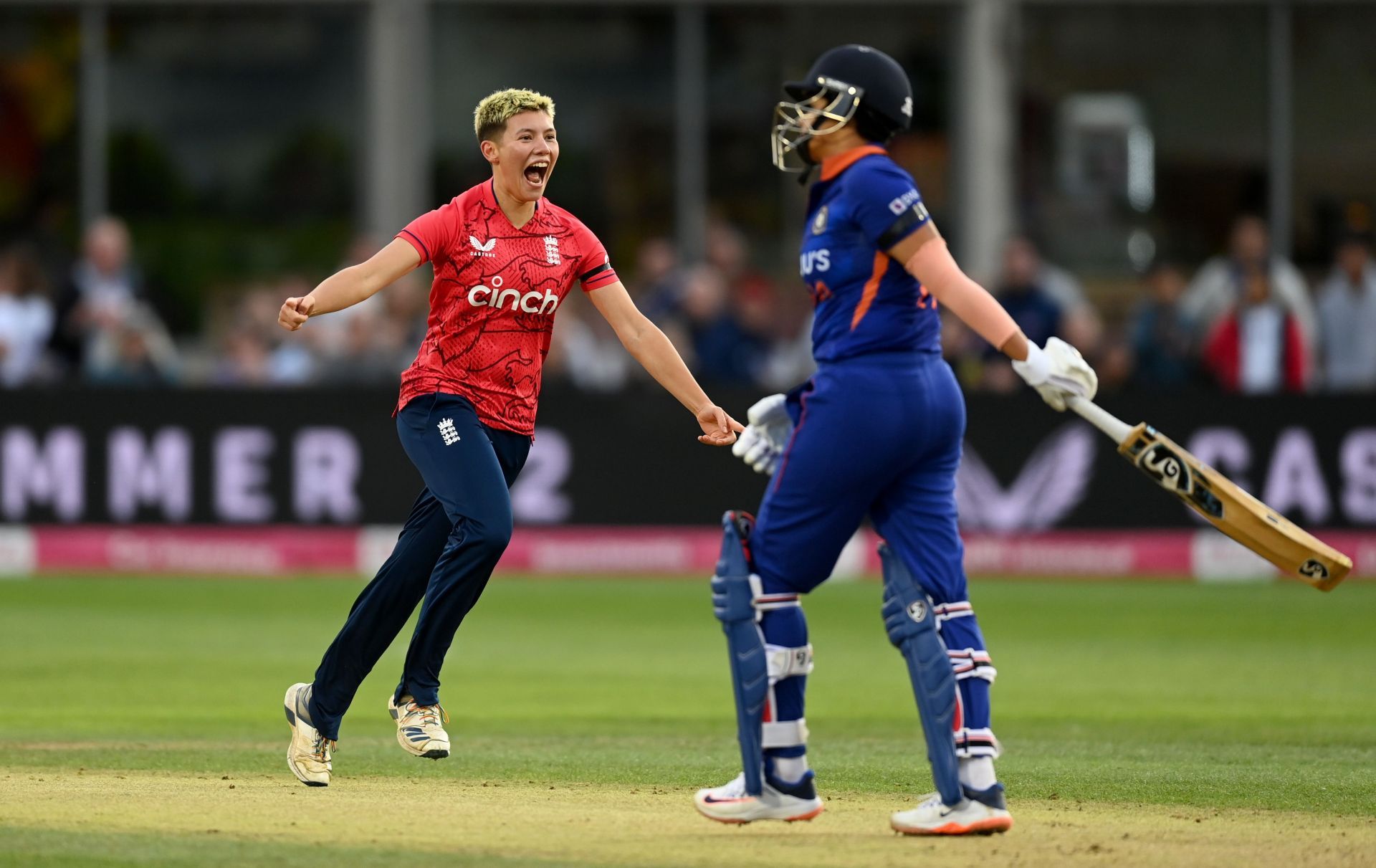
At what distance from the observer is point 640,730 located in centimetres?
904

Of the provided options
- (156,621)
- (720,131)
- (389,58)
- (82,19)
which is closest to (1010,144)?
(720,131)

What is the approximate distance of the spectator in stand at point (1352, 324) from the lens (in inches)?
661

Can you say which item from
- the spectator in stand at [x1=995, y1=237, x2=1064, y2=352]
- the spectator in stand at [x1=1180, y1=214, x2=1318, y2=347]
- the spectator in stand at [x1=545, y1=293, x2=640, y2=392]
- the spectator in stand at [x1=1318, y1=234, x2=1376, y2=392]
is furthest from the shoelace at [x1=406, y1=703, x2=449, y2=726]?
the spectator in stand at [x1=1318, y1=234, x2=1376, y2=392]

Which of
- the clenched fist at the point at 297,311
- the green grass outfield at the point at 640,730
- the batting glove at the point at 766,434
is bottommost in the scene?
the green grass outfield at the point at 640,730

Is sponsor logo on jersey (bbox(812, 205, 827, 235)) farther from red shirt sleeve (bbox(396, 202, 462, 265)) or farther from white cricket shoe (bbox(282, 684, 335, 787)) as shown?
white cricket shoe (bbox(282, 684, 335, 787))

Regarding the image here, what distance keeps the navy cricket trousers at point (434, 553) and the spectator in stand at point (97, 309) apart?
33.4 feet

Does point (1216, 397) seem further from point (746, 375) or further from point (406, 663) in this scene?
point (406, 663)

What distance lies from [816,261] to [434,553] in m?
1.87

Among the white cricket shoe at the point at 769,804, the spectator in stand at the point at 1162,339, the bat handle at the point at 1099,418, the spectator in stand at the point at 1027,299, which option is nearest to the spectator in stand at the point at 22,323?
the spectator in stand at the point at 1027,299

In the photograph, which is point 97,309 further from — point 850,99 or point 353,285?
point 850,99

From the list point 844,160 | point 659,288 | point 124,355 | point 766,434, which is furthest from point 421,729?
point 659,288

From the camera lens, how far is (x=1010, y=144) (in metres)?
22.0

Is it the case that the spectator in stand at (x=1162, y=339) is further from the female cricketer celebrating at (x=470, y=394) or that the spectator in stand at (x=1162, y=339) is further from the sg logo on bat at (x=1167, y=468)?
the sg logo on bat at (x=1167, y=468)

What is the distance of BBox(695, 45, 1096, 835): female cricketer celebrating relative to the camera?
5742 millimetres
